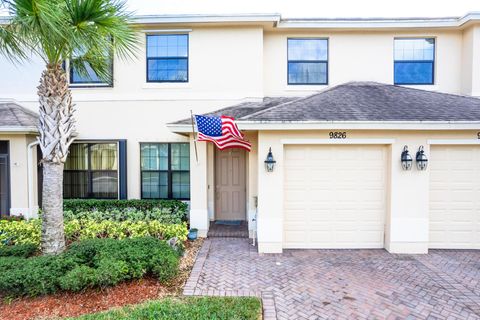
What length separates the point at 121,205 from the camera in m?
9.09

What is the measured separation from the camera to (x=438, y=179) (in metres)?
7.42

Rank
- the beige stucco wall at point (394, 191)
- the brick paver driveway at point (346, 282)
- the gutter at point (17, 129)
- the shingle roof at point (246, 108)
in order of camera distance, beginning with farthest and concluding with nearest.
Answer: the shingle roof at point (246, 108)
the gutter at point (17, 129)
the beige stucco wall at point (394, 191)
the brick paver driveway at point (346, 282)

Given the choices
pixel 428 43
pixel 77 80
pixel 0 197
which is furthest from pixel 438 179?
pixel 0 197

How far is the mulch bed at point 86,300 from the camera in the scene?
456 cm

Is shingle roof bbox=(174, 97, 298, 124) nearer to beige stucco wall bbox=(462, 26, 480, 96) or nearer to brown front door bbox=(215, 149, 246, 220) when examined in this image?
brown front door bbox=(215, 149, 246, 220)

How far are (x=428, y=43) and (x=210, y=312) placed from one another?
11628mm

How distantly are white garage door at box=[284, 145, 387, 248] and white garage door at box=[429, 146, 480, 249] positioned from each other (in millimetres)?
1401

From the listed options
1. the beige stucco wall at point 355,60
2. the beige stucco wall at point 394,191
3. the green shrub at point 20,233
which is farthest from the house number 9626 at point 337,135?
the green shrub at point 20,233

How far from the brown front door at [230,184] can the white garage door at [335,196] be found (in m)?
2.82

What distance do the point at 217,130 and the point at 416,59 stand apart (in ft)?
27.4

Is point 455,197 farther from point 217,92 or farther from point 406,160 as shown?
point 217,92

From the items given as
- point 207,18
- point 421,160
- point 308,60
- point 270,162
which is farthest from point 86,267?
point 308,60

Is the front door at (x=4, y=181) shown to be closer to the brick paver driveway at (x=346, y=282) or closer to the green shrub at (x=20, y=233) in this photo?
the green shrub at (x=20, y=233)

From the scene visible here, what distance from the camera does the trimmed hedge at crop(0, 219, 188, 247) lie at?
23.9ft
